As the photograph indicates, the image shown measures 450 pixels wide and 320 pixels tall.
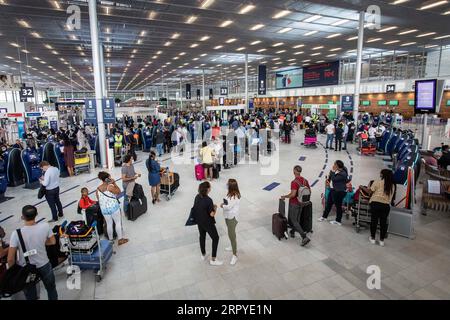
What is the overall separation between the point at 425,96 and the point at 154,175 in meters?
10.6

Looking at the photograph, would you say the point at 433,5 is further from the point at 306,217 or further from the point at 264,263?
the point at 264,263

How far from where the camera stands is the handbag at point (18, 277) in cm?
338

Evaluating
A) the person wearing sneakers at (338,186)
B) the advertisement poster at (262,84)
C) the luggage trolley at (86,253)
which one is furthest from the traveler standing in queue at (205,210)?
the advertisement poster at (262,84)

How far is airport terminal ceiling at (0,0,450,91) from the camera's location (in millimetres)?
12875

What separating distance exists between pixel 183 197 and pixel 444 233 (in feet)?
20.5

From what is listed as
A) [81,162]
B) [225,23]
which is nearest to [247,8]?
[225,23]

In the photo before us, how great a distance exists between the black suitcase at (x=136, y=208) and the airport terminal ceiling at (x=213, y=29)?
9295 millimetres

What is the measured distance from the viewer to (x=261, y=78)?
29734 millimetres

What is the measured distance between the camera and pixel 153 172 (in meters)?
7.46

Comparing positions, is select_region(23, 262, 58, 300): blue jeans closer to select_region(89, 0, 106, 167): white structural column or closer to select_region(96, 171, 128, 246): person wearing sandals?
select_region(96, 171, 128, 246): person wearing sandals

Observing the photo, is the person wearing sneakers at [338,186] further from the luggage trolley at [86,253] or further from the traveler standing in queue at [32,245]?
the traveler standing in queue at [32,245]
